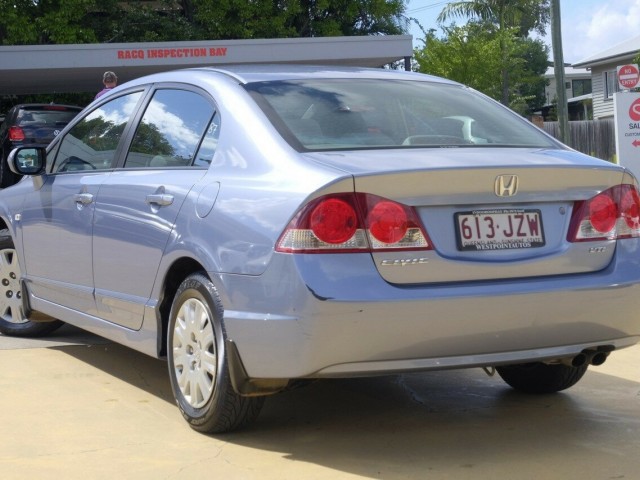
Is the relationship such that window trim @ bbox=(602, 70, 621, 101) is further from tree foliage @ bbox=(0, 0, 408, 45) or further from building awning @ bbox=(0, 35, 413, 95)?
building awning @ bbox=(0, 35, 413, 95)

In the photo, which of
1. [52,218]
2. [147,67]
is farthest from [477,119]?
[147,67]

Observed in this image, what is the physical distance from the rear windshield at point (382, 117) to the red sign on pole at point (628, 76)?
12.9m

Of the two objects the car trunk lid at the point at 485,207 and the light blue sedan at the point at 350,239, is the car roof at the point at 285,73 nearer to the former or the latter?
the light blue sedan at the point at 350,239

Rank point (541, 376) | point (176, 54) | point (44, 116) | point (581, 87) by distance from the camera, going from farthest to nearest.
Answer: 1. point (581, 87)
2. point (176, 54)
3. point (44, 116)
4. point (541, 376)

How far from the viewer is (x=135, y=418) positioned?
5.16 metres

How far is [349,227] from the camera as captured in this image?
4.16 metres

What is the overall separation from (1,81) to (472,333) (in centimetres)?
2548

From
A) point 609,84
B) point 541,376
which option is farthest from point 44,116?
point 609,84

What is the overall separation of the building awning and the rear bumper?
2126cm

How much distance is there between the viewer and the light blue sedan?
416 centimetres

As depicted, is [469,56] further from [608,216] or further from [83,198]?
[608,216]

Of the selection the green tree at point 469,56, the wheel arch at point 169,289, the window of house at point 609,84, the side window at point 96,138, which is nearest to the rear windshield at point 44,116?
the side window at point 96,138

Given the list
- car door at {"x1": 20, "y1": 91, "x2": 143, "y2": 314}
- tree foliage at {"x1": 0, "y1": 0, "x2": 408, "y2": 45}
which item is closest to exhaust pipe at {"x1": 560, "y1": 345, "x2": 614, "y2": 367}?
car door at {"x1": 20, "y1": 91, "x2": 143, "y2": 314}

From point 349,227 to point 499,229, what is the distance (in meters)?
0.63
